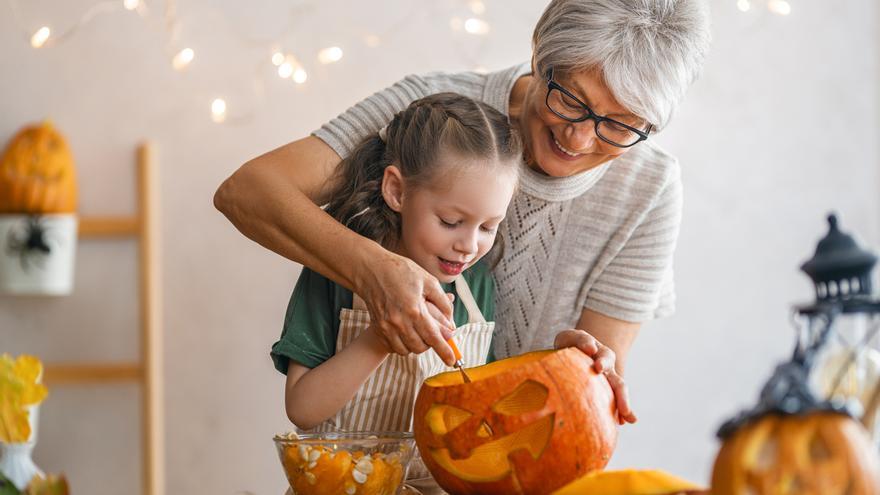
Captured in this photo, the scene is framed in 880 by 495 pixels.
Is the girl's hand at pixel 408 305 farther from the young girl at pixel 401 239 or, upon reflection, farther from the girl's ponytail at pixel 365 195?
the girl's ponytail at pixel 365 195

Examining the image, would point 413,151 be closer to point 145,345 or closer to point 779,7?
point 145,345

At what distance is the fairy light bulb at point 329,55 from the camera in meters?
1.92

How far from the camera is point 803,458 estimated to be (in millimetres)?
490

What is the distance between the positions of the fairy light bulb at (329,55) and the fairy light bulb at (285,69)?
67mm

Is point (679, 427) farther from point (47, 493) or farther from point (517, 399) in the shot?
point (47, 493)

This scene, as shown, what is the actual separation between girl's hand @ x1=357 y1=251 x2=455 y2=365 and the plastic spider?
115 cm

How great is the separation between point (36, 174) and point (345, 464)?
52.0 inches

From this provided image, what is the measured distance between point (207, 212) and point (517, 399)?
4.23 feet

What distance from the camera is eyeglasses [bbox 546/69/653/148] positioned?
40.1 inches

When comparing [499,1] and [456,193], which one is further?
[499,1]

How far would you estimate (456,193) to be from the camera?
1.02m

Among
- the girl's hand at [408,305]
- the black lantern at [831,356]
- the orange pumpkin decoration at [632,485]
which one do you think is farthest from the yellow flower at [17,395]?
the black lantern at [831,356]

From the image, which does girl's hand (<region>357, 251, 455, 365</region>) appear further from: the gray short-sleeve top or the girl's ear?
the gray short-sleeve top

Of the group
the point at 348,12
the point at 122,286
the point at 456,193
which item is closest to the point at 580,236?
the point at 456,193
